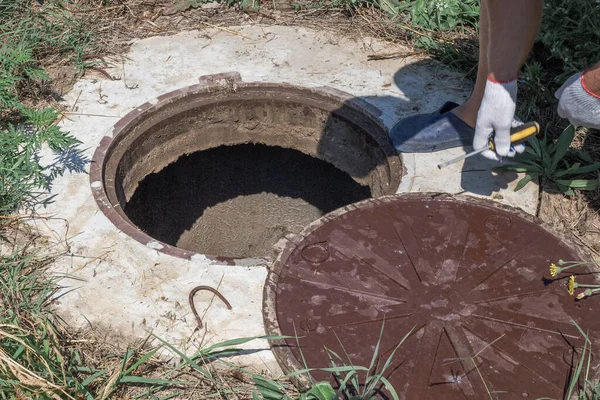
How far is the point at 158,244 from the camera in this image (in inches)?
105

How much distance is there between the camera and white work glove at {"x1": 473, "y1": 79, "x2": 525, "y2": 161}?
8.47 ft

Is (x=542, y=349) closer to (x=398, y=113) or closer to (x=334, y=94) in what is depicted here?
(x=398, y=113)

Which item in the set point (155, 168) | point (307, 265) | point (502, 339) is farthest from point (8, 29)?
point (502, 339)

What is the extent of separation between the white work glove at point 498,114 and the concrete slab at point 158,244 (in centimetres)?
26

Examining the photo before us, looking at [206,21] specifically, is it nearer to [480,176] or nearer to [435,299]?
[480,176]

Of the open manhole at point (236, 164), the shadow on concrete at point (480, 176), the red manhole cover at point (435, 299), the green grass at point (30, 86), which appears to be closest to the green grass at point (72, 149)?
the green grass at point (30, 86)

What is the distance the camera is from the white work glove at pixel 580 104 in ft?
7.99

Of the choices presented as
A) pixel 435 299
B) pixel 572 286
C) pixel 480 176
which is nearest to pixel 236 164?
pixel 480 176

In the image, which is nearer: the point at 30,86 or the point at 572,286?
the point at 572,286

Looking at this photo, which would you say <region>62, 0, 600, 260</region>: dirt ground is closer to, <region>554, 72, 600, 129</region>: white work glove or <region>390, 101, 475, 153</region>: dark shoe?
<region>390, 101, 475, 153</region>: dark shoe

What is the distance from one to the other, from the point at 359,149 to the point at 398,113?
0.27 m

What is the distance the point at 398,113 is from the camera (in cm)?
327

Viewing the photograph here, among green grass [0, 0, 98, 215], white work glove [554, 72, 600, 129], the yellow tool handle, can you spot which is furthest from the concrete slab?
white work glove [554, 72, 600, 129]

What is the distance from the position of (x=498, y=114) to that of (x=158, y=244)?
1.33m
